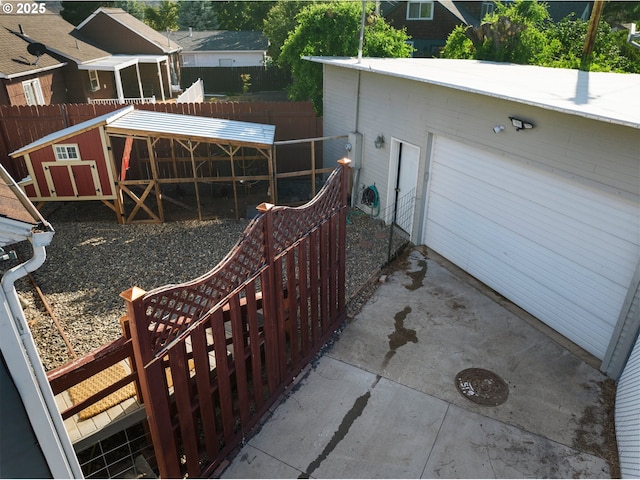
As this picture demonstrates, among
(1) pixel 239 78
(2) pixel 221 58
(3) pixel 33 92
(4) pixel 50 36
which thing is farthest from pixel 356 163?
(2) pixel 221 58

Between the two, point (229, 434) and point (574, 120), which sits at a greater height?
point (574, 120)

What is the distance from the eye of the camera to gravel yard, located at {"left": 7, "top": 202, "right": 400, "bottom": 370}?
23.0 feet

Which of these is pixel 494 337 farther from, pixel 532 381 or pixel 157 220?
pixel 157 220

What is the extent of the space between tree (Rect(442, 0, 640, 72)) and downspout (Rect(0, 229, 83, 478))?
17.0m

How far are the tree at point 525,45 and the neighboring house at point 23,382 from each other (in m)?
17.0

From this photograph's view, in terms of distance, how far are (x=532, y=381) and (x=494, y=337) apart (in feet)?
3.11

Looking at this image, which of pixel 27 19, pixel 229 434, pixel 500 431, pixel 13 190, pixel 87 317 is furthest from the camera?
pixel 27 19

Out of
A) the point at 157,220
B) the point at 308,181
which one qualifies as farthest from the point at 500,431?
the point at 308,181

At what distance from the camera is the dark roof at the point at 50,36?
19000 millimetres

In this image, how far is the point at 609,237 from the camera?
19.1 feet

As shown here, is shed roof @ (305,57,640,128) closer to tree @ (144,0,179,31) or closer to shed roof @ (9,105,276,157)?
shed roof @ (9,105,276,157)

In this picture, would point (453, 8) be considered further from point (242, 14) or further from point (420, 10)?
point (242, 14)

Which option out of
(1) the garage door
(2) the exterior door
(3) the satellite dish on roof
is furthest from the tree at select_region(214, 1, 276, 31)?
(1) the garage door

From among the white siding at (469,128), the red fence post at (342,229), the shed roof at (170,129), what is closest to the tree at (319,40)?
the white siding at (469,128)
